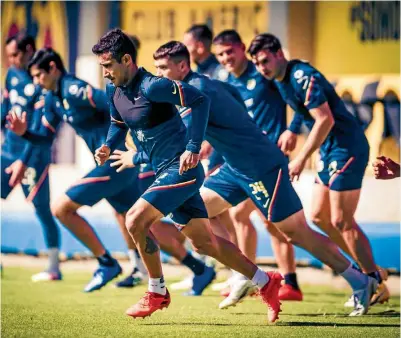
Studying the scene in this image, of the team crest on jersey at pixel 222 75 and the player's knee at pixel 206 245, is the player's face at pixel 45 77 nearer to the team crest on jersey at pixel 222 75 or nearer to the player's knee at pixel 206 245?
the team crest on jersey at pixel 222 75

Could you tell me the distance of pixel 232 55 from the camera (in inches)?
409

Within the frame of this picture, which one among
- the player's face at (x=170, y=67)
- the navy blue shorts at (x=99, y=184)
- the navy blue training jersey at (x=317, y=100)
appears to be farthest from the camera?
the navy blue shorts at (x=99, y=184)

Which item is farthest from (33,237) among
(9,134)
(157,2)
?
(157,2)

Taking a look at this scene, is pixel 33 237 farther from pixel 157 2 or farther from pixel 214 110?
pixel 157 2

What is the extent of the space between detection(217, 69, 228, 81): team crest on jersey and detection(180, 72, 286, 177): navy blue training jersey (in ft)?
5.38

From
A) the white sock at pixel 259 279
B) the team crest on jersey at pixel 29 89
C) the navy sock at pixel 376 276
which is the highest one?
the team crest on jersey at pixel 29 89

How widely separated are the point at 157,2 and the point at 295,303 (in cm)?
909

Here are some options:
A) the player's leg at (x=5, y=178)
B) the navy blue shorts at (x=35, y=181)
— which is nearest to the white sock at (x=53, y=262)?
the navy blue shorts at (x=35, y=181)

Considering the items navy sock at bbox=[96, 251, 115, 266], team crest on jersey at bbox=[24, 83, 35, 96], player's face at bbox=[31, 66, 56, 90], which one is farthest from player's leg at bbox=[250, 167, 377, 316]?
team crest on jersey at bbox=[24, 83, 35, 96]

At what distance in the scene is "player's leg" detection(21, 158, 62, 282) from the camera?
A: 11.6 meters

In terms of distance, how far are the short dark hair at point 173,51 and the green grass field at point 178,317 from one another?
6.01ft

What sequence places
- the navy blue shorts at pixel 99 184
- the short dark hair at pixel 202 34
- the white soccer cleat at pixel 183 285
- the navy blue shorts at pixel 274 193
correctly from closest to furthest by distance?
the navy blue shorts at pixel 274 193 < the navy blue shorts at pixel 99 184 < the white soccer cleat at pixel 183 285 < the short dark hair at pixel 202 34

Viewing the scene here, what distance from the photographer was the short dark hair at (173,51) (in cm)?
886

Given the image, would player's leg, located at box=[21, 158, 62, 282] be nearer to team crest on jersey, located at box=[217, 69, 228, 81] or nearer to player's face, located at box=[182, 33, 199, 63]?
player's face, located at box=[182, 33, 199, 63]
